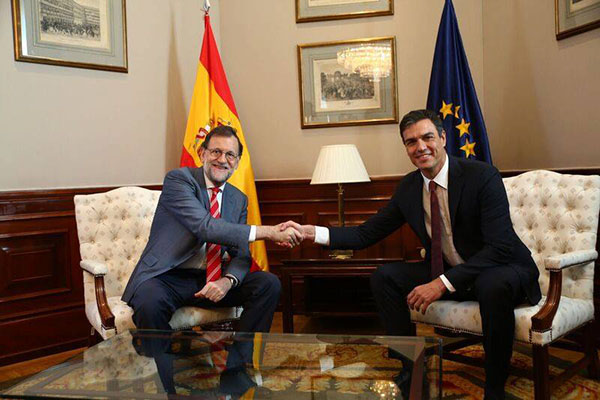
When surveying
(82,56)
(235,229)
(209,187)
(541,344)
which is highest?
(82,56)

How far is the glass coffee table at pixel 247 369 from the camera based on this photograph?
1.55m

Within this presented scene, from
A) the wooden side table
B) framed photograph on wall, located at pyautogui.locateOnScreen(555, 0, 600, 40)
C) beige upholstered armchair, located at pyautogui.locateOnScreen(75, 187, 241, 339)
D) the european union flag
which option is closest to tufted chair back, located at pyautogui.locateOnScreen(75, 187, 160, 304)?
beige upholstered armchair, located at pyautogui.locateOnScreen(75, 187, 241, 339)

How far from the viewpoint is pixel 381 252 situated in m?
3.19

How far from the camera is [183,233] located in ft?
8.13

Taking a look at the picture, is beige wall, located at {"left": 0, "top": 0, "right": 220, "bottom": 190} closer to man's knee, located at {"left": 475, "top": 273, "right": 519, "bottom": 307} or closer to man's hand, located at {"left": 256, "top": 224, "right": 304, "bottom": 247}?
man's hand, located at {"left": 256, "top": 224, "right": 304, "bottom": 247}

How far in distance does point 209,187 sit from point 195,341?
87 centimetres

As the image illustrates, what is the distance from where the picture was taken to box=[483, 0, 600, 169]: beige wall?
2.91m

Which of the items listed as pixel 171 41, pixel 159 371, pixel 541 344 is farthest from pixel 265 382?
pixel 171 41

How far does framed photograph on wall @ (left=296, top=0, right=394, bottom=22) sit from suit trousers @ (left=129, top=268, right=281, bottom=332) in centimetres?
225

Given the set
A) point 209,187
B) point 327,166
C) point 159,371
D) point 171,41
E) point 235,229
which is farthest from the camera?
point 171,41

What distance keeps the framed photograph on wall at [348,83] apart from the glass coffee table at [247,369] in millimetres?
2327

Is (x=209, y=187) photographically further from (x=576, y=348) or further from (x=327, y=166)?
(x=576, y=348)

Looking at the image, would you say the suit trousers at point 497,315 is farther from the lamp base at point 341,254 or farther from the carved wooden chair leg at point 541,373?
the lamp base at point 341,254

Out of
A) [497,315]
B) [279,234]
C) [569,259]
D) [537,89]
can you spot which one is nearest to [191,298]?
[279,234]
